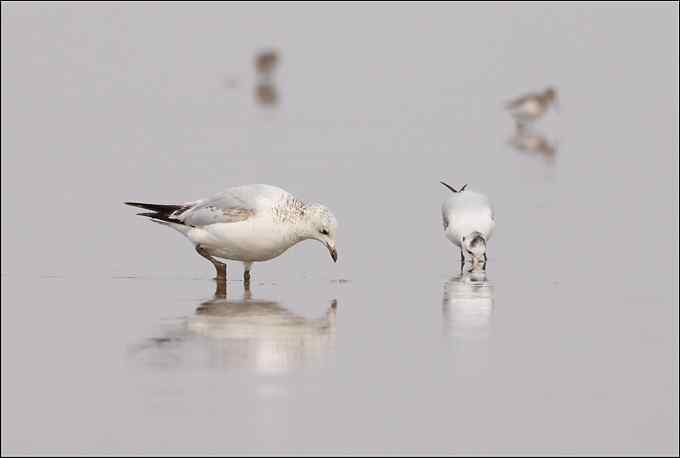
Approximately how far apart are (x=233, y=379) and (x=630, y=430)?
6.58 ft

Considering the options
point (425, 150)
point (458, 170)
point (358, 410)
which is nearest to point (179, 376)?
point (358, 410)

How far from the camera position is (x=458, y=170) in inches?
859

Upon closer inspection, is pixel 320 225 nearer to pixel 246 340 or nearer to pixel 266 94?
pixel 246 340

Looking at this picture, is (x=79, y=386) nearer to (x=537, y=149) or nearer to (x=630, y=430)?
(x=630, y=430)

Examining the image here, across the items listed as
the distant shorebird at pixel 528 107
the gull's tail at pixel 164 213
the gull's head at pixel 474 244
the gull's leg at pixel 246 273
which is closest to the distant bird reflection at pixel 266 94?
the distant shorebird at pixel 528 107

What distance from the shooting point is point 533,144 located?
1069 inches

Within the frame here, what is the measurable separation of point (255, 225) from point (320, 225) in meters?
0.51

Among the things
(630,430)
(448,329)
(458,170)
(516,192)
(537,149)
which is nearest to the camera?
(630,430)

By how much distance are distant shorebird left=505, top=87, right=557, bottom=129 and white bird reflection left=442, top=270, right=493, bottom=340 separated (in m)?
17.1

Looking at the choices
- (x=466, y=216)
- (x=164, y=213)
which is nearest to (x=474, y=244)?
(x=466, y=216)

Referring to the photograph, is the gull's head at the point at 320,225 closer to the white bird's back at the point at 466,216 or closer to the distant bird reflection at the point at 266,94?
the white bird's back at the point at 466,216

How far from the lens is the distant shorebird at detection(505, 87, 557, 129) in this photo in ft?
99.3

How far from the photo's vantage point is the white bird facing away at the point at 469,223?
1444cm

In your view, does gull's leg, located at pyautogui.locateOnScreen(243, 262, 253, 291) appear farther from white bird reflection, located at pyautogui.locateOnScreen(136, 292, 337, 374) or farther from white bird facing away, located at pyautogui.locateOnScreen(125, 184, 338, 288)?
white bird reflection, located at pyautogui.locateOnScreen(136, 292, 337, 374)
